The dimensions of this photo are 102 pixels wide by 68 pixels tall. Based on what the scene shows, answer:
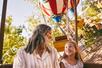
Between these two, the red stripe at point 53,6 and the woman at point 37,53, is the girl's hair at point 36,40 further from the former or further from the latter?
the red stripe at point 53,6

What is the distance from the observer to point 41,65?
1.66 m

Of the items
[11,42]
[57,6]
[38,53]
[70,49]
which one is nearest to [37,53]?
[38,53]

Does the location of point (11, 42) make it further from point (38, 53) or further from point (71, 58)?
Result: point (38, 53)

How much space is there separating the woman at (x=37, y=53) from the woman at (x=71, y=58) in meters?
0.56

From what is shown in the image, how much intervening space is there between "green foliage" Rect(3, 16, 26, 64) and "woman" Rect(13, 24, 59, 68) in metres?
7.76

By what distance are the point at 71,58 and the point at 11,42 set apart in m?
7.34

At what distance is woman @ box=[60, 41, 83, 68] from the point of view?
227 centimetres

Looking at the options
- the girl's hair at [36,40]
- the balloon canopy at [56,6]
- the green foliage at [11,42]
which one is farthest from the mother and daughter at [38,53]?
the green foliage at [11,42]

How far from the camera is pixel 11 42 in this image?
952 centimetres

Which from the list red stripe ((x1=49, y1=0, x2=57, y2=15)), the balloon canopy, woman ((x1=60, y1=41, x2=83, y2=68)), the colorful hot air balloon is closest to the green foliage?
the balloon canopy

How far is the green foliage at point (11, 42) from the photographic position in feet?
30.9

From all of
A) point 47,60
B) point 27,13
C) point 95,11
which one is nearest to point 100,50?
point 95,11

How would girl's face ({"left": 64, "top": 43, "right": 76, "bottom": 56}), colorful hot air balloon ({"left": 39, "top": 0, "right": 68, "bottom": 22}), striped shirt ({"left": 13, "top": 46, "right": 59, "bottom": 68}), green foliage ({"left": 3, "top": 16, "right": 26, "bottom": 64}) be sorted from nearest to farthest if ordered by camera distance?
striped shirt ({"left": 13, "top": 46, "right": 59, "bottom": 68})
girl's face ({"left": 64, "top": 43, "right": 76, "bottom": 56})
colorful hot air balloon ({"left": 39, "top": 0, "right": 68, "bottom": 22})
green foliage ({"left": 3, "top": 16, "right": 26, "bottom": 64})

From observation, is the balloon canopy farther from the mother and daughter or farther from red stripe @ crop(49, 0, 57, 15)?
the mother and daughter
